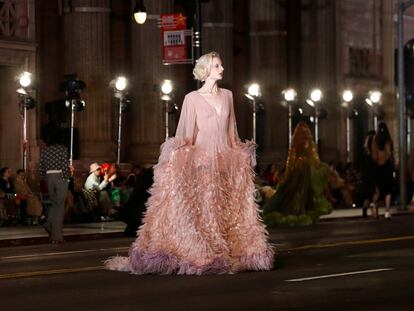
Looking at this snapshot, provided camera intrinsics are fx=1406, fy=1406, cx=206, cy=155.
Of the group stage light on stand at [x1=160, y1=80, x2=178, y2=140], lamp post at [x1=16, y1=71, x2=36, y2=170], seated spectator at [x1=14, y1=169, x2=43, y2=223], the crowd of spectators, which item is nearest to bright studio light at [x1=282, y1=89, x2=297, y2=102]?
stage light on stand at [x1=160, y1=80, x2=178, y2=140]

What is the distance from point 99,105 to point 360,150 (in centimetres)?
1478

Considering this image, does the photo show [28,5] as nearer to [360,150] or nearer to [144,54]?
[144,54]

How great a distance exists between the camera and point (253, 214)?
14469 millimetres

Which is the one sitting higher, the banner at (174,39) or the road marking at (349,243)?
the banner at (174,39)

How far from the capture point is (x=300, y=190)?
90.6ft

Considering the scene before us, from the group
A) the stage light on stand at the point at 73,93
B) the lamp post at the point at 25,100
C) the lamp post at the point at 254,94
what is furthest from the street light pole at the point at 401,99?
the lamp post at the point at 25,100

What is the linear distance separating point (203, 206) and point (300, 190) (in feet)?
44.0

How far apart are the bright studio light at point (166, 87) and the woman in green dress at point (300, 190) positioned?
993cm

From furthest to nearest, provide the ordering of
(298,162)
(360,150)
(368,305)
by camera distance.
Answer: (360,150) < (298,162) < (368,305)

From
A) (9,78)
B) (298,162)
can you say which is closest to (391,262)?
(298,162)

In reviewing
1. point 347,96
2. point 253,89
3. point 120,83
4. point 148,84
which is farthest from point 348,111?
point 120,83

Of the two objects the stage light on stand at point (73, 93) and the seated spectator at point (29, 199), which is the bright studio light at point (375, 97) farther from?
the seated spectator at point (29, 199)

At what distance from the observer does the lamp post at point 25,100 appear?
33188 millimetres

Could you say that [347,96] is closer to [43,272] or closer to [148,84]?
[148,84]
